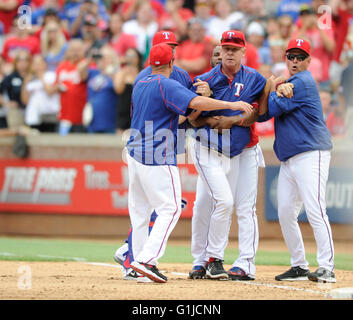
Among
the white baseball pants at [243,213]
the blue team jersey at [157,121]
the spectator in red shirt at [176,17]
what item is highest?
the spectator in red shirt at [176,17]

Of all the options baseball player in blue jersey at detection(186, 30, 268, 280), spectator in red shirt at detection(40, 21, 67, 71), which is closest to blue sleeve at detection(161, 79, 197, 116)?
baseball player in blue jersey at detection(186, 30, 268, 280)

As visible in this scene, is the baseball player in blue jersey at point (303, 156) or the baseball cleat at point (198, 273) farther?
the baseball cleat at point (198, 273)

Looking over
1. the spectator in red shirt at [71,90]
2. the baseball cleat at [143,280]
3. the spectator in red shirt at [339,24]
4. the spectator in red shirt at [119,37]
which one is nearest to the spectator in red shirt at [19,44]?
the spectator in red shirt at [71,90]

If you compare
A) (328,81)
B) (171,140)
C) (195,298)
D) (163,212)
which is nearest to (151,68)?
(171,140)

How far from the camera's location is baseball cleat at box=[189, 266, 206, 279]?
7.26m

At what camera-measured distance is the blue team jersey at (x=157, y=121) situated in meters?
6.64

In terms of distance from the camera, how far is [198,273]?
7.28 meters

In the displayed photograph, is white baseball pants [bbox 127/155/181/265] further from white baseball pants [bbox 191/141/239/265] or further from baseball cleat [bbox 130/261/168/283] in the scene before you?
white baseball pants [bbox 191/141/239/265]

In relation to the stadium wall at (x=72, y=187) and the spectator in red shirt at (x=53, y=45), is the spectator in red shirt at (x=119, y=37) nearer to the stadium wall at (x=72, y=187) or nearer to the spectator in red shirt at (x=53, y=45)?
the spectator in red shirt at (x=53, y=45)

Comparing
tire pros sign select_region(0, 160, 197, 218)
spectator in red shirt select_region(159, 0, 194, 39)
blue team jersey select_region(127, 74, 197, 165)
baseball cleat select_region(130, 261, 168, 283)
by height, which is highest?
spectator in red shirt select_region(159, 0, 194, 39)

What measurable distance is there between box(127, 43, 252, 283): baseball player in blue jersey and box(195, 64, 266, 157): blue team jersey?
0.37m

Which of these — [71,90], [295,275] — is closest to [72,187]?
[71,90]

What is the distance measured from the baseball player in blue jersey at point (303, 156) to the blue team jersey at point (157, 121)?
102cm

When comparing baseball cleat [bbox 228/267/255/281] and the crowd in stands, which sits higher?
the crowd in stands
